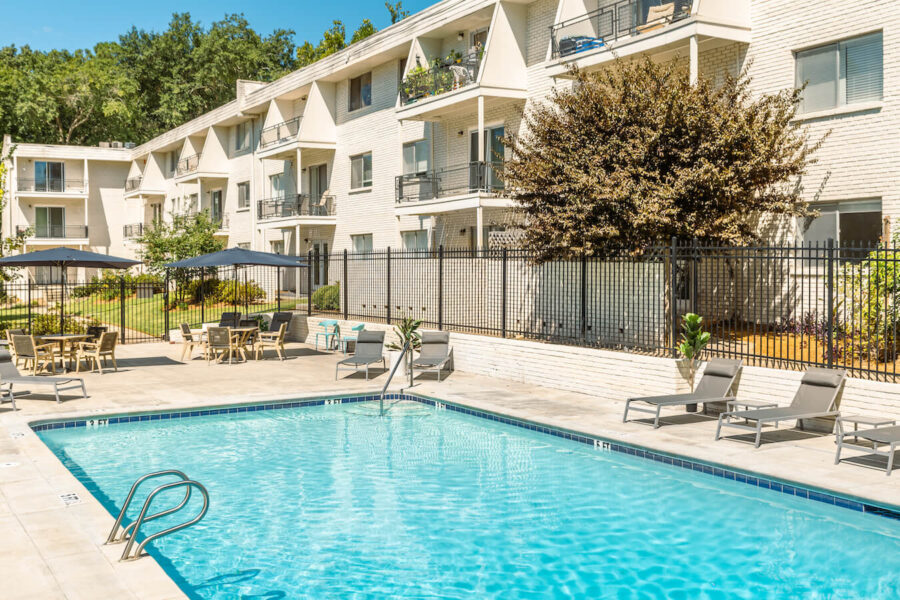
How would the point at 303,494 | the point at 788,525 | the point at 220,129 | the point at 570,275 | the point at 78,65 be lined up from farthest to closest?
the point at 78,65 < the point at 220,129 < the point at 570,275 < the point at 303,494 < the point at 788,525

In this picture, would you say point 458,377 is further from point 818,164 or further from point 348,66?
point 348,66

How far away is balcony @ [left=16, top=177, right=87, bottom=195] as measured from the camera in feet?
171

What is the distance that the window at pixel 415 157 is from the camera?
27.6m

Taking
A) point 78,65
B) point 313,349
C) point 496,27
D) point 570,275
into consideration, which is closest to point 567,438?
point 570,275

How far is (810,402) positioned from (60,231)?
172 ft

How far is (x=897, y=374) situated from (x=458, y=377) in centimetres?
841

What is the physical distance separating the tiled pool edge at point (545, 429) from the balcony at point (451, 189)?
8.94m

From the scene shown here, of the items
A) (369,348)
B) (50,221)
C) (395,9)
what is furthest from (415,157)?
(50,221)

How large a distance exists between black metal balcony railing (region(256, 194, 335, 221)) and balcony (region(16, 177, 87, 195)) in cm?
2348

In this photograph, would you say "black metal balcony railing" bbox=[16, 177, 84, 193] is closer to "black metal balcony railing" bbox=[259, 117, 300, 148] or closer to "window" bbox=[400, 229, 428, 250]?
"black metal balcony railing" bbox=[259, 117, 300, 148]

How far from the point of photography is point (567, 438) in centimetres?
1123

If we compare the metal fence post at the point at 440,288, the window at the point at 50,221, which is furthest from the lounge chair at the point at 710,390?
the window at the point at 50,221

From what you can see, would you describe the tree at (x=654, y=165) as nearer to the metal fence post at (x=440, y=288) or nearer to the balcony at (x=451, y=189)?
the metal fence post at (x=440, y=288)

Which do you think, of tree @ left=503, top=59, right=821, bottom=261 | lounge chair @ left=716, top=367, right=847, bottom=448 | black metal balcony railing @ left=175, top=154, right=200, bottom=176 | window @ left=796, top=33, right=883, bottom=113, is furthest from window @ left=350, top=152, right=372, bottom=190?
lounge chair @ left=716, top=367, right=847, bottom=448
